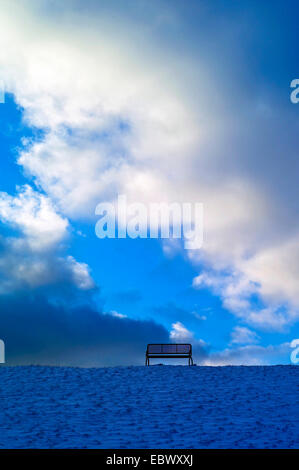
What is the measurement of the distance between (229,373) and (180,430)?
5.27 meters

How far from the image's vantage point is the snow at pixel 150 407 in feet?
36.2

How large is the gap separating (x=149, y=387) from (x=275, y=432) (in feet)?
14.7

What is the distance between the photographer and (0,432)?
11.5 m

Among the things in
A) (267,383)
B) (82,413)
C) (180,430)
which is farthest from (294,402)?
(82,413)

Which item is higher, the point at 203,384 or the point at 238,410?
the point at 203,384

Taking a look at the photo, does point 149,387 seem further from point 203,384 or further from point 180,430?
point 180,430

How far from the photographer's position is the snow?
11.0 meters

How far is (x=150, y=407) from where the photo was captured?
13078 mm
